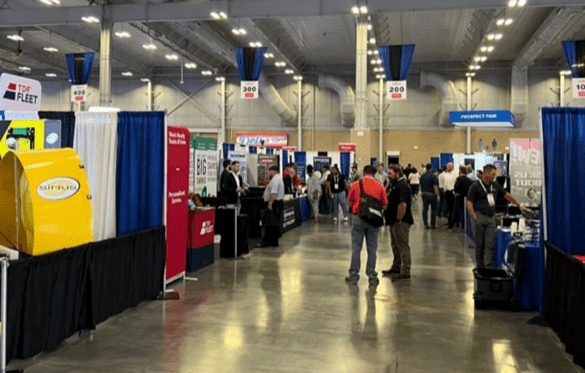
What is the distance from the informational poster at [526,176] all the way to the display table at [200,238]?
450cm

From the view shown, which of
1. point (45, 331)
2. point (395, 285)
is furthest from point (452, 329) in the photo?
point (45, 331)

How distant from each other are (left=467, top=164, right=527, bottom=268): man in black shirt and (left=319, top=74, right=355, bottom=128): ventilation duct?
19.7 m

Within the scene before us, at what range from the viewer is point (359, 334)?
5039 mm

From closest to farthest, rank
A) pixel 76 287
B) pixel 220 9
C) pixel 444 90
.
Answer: pixel 76 287 < pixel 220 9 < pixel 444 90

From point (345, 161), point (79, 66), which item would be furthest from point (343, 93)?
point (79, 66)

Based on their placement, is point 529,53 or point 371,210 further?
point 529,53

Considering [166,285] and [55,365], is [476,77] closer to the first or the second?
[166,285]

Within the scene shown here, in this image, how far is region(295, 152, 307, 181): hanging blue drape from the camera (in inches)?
795

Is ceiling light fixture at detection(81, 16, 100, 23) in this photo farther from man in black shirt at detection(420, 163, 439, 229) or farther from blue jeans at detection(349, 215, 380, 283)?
blue jeans at detection(349, 215, 380, 283)

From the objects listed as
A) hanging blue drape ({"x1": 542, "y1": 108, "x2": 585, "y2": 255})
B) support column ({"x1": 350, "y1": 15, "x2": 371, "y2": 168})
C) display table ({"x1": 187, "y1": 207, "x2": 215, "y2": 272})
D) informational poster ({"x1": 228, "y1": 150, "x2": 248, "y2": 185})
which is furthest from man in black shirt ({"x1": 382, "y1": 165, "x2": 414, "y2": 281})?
support column ({"x1": 350, "y1": 15, "x2": 371, "y2": 168})

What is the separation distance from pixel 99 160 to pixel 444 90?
72.3 ft

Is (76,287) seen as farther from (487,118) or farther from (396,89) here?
(487,118)

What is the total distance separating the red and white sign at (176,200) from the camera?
21.8ft

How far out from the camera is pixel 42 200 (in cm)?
427
